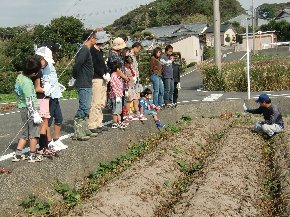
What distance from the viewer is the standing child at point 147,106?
9659 mm

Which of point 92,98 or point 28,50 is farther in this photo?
point 28,50

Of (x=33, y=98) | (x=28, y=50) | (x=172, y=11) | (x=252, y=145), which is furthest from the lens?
(x=172, y=11)

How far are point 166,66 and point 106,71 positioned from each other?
128 inches

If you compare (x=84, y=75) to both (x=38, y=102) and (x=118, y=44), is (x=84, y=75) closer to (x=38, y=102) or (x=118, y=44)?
(x=38, y=102)

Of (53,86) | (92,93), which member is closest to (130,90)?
(92,93)

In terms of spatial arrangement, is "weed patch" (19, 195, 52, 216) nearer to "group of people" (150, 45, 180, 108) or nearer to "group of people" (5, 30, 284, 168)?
"group of people" (5, 30, 284, 168)

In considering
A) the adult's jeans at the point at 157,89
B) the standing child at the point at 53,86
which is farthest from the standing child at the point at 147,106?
the standing child at the point at 53,86

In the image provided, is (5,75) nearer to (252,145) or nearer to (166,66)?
(166,66)

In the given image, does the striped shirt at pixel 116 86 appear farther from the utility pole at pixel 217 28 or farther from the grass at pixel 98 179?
the utility pole at pixel 217 28

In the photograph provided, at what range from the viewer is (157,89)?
33.7ft

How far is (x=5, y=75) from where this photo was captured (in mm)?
23141

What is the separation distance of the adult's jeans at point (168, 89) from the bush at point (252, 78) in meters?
7.02

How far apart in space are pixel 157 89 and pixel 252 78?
844cm

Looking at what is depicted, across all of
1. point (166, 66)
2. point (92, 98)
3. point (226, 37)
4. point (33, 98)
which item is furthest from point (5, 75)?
point (226, 37)
